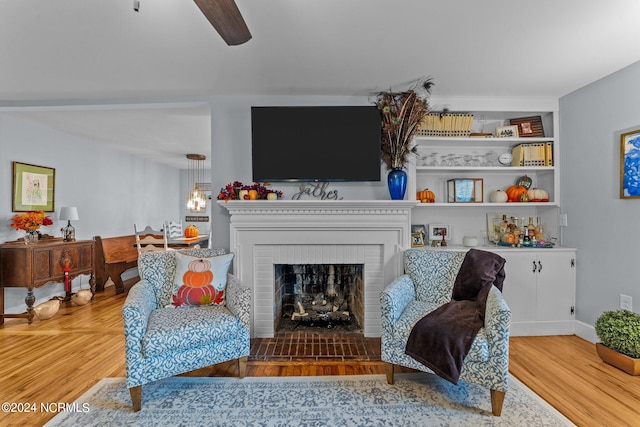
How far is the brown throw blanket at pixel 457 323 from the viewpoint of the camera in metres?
1.95

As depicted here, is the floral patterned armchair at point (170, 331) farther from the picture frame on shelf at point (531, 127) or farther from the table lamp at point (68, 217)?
the picture frame on shelf at point (531, 127)

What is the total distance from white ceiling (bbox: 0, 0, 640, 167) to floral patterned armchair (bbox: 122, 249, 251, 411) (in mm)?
1559

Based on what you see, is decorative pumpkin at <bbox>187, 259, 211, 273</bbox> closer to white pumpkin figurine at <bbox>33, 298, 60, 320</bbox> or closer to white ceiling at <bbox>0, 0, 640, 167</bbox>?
white ceiling at <bbox>0, 0, 640, 167</bbox>

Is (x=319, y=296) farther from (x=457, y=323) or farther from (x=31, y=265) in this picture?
(x=31, y=265)

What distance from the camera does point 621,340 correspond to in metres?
2.45

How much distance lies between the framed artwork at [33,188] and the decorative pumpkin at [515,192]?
5437mm

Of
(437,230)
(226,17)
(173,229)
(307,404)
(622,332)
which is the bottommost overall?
(307,404)

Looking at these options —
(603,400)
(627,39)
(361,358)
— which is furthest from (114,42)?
(603,400)

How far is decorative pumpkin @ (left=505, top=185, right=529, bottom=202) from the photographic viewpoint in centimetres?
332

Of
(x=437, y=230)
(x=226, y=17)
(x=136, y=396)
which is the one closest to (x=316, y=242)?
(x=437, y=230)

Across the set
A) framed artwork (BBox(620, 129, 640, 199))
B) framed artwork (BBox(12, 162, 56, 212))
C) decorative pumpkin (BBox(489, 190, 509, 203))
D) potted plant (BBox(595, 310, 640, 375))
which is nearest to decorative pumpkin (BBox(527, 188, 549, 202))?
decorative pumpkin (BBox(489, 190, 509, 203))

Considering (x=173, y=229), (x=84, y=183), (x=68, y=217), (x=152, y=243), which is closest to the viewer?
(x=68, y=217)

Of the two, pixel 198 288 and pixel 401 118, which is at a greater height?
pixel 401 118

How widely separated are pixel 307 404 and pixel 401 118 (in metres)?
2.36
